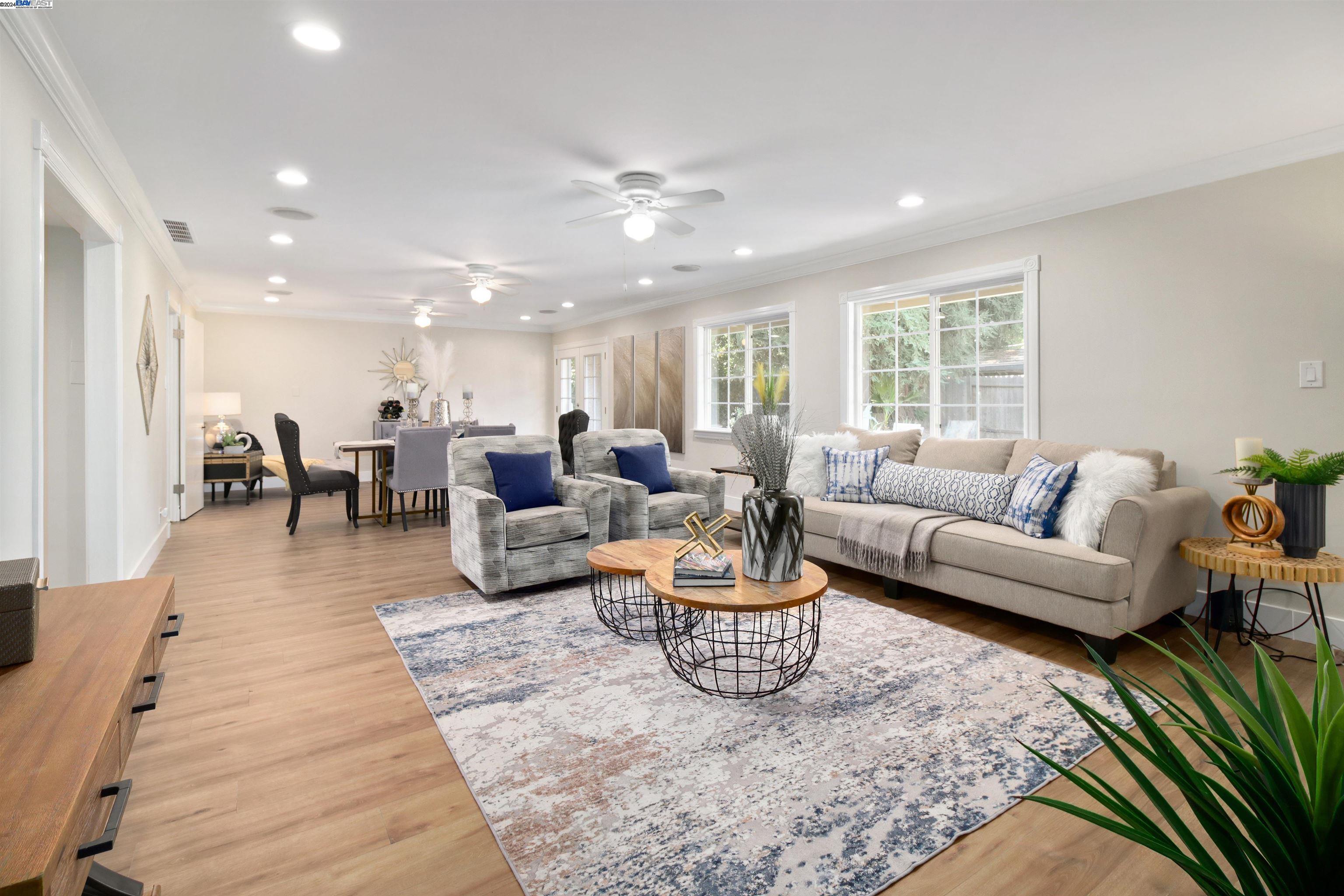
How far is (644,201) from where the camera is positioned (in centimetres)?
380

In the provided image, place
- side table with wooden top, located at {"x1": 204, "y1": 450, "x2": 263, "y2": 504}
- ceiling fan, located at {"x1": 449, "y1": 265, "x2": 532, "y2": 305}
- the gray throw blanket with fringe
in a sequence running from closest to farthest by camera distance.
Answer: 1. the gray throw blanket with fringe
2. ceiling fan, located at {"x1": 449, "y1": 265, "x2": 532, "y2": 305}
3. side table with wooden top, located at {"x1": 204, "y1": 450, "x2": 263, "y2": 504}

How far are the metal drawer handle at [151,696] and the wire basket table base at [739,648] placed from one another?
4.75 feet

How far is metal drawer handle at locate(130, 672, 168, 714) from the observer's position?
1.12 m

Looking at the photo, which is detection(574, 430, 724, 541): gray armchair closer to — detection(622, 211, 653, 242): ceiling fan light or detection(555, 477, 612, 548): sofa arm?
detection(555, 477, 612, 548): sofa arm

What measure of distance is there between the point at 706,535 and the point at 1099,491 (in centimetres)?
197

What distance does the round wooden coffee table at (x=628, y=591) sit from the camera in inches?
115

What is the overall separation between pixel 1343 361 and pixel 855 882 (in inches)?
132

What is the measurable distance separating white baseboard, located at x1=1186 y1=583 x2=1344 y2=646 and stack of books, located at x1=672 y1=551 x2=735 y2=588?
2.72m

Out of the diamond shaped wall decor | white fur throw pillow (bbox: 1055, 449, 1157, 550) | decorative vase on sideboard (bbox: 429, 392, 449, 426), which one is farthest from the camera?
decorative vase on sideboard (bbox: 429, 392, 449, 426)

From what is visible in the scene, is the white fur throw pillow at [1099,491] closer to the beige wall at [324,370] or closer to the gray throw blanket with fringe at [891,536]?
the gray throw blanket with fringe at [891,536]

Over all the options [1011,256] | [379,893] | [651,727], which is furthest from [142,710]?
[1011,256]

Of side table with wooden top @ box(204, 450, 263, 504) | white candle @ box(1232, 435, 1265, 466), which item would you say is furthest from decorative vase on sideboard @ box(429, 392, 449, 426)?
white candle @ box(1232, 435, 1265, 466)

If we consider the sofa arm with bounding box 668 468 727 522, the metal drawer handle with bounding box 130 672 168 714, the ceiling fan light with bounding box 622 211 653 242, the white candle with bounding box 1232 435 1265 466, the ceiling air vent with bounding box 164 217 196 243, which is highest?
the ceiling air vent with bounding box 164 217 196 243

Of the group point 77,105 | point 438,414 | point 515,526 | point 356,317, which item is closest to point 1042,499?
point 515,526
